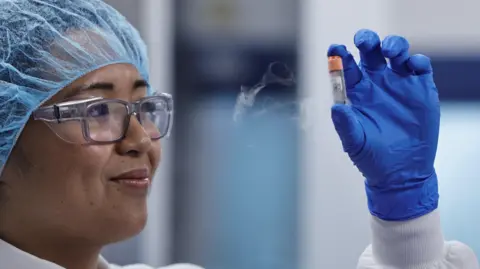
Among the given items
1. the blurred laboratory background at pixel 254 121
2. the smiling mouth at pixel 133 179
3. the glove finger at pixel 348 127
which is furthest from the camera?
the blurred laboratory background at pixel 254 121

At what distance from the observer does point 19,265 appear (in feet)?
3.79

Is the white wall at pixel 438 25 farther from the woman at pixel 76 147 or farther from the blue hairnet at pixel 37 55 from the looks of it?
the blue hairnet at pixel 37 55

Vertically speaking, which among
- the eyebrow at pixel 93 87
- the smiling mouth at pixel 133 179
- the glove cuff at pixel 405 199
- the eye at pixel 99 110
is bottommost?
the glove cuff at pixel 405 199

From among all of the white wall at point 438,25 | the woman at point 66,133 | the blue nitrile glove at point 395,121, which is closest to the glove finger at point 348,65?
the blue nitrile glove at point 395,121

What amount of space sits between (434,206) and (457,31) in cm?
107

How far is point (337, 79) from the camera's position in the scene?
1.09 metres

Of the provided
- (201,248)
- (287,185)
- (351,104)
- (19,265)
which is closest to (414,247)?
(351,104)

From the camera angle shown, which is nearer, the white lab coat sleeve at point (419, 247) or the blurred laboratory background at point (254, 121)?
the white lab coat sleeve at point (419, 247)

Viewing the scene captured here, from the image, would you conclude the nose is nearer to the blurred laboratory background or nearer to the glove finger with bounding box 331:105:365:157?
the glove finger with bounding box 331:105:365:157

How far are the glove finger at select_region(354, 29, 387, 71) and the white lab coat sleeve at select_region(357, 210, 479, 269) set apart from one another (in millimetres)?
291

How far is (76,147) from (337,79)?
0.48 m

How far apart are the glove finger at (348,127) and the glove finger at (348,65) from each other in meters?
0.07

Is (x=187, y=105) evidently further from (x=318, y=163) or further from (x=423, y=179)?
(x=423, y=179)

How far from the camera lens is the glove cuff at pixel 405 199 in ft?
3.74
